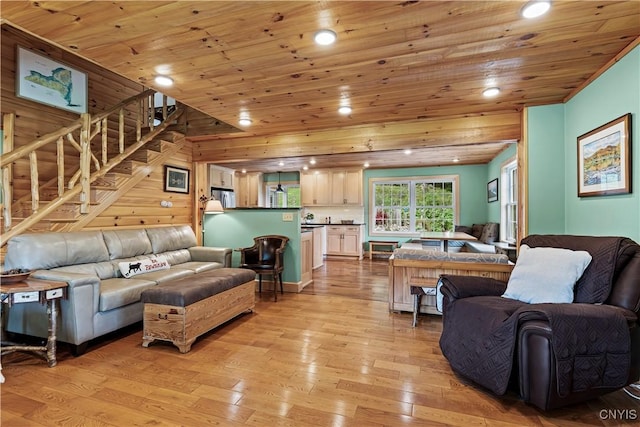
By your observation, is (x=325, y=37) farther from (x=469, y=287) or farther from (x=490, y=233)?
(x=490, y=233)

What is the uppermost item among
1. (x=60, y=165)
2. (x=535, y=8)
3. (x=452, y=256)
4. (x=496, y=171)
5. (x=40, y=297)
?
(x=535, y=8)

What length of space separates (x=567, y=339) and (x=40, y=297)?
3.43m

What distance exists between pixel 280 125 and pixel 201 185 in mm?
1899

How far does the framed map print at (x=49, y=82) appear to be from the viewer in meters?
3.15

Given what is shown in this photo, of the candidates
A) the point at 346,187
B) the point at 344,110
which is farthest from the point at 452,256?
the point at 346,187

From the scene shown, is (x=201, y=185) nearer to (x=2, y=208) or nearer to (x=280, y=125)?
(x=280, y=125)

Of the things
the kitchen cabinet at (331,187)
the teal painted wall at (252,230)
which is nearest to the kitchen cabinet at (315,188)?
the kitchen cabinet at (331,187)

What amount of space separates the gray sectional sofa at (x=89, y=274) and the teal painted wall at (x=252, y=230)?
3.67 feet

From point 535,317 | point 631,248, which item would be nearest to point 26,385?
point 535,317

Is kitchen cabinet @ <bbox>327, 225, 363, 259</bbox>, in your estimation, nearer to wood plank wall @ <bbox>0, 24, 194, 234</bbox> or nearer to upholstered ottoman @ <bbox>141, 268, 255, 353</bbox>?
wood plank wall @ <bbox>0, 24, 194, 234</bbox>

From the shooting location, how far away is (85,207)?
10.5 feet

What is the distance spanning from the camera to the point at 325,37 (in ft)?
6.37

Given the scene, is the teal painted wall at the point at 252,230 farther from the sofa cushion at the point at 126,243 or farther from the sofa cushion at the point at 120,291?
the sofa cushion at the point at 120,291

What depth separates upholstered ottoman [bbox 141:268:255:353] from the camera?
98.9 inches
